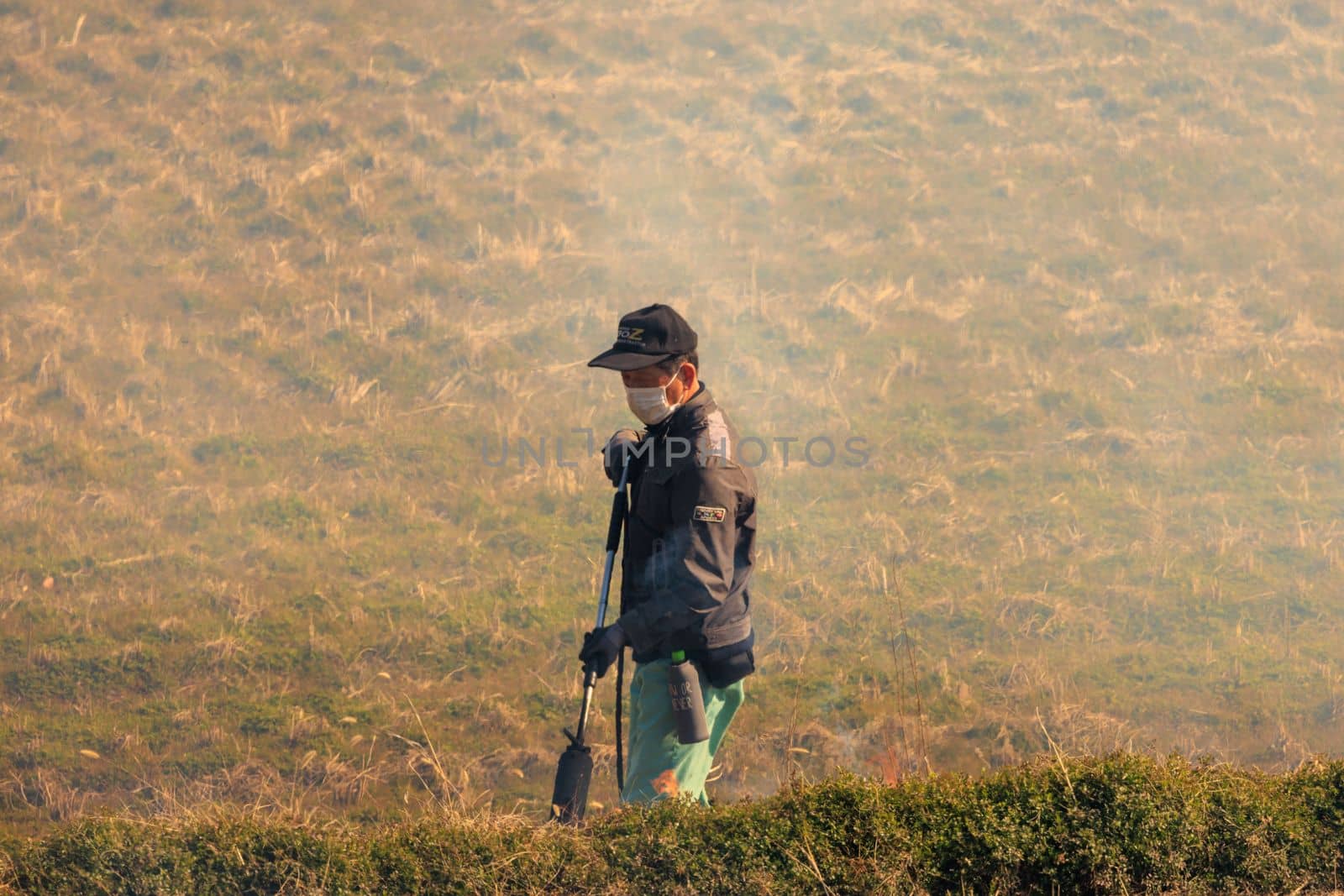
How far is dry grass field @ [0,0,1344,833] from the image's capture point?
26.0 ft

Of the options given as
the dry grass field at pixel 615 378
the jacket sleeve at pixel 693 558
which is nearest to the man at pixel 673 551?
the jacket sleeve at pixel 693 558

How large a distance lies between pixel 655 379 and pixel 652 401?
78 mm

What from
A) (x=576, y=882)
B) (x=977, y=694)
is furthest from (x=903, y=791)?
(x=977, y=694)

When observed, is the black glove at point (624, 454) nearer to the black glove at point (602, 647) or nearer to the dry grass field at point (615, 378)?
the black glove at point (602, 647)

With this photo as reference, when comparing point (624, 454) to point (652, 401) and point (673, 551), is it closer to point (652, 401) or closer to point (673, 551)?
point (652, 401)

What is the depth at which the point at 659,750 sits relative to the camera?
188 inches

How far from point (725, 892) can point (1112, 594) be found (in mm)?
6353

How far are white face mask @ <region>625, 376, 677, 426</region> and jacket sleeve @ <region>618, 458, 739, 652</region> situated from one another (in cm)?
25

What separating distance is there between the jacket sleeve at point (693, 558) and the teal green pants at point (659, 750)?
0.18m

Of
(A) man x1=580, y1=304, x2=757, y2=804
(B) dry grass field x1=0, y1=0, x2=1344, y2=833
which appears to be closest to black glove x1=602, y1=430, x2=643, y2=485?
(A) man x1=580, y1=304, x2=757, y2=804

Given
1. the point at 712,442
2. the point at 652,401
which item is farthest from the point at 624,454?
the point at 712,442

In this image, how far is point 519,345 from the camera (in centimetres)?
1409

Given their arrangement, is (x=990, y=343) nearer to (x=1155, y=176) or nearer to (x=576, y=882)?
(x=1155, y=176)

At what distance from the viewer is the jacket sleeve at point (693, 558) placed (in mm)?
4551
